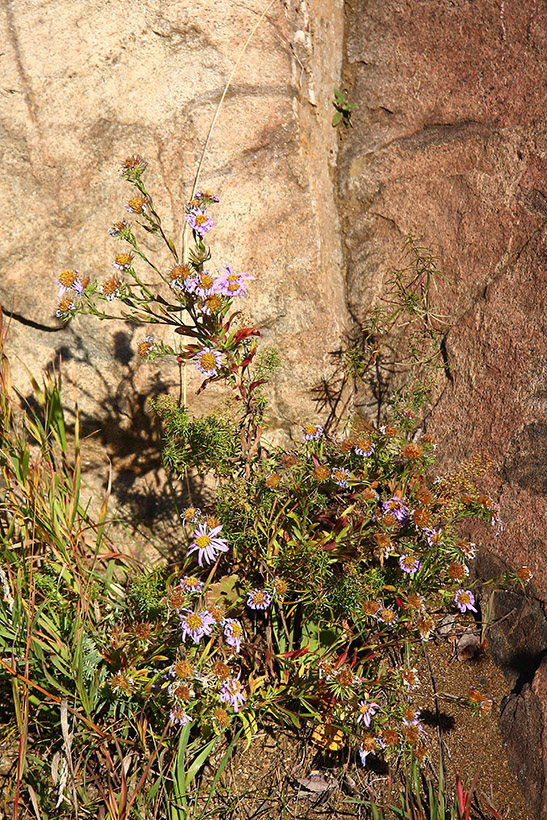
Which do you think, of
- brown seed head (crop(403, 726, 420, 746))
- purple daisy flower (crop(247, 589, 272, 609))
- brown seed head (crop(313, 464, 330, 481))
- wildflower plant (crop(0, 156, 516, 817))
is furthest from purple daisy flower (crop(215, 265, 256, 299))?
brown seed head (crop(403, 726, 420, 746))

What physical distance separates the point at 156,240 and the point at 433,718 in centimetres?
204

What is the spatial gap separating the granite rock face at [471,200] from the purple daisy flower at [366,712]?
0.67 metres

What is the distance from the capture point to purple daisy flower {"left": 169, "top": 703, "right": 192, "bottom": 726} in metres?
1.95

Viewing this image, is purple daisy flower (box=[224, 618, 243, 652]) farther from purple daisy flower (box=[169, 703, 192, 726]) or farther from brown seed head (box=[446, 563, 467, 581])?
brown seed head (box=[446, 563, 467, 581])

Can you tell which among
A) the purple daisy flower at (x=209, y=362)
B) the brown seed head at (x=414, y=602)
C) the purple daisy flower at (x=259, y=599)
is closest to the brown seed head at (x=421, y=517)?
the brown seed head at (x=414, y=602)

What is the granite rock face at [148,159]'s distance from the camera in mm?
2711

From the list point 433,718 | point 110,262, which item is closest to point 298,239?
point 110,262

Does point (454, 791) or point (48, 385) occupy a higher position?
point (48, 385)

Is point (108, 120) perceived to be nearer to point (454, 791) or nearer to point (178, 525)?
point (178, 525)

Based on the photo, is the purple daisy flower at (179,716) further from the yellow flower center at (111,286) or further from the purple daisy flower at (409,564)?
the yellow flower center at (111,286)

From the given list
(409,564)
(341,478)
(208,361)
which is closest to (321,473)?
(341,478)

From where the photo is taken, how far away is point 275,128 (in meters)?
2.73

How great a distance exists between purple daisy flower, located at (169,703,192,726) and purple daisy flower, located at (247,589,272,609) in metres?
0.37

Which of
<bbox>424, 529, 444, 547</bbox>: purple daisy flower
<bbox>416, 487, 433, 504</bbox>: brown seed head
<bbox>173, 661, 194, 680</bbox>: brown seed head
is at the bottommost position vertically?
<bbox>173, 661, 194, 680</bbox>: brown seed head
